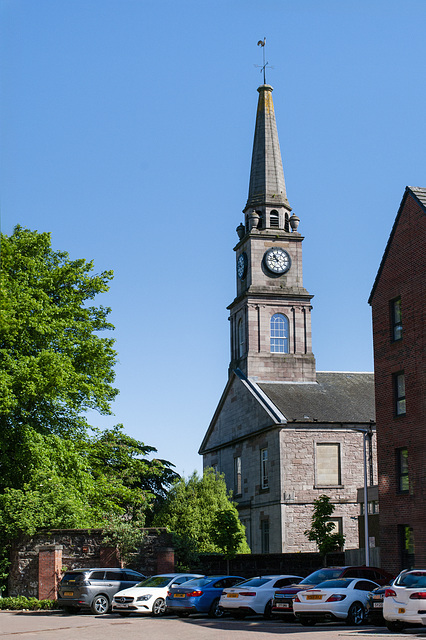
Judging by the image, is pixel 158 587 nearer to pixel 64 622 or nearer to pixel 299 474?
pixel 64 622

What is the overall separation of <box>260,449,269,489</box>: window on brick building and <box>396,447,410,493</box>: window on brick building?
19.6 meters

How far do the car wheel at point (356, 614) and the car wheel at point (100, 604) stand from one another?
988 centimetres

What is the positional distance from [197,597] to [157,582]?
2.21 m

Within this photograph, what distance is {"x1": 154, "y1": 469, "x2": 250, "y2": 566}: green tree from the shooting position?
4441 centimetres

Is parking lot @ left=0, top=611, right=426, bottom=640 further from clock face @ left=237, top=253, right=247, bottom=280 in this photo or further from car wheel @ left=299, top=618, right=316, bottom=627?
clock face @ left=237, top=253, right=247, bottom=280

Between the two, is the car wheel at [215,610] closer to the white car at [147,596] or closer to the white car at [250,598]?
the white car at [250,598]

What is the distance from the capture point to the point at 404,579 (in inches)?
809

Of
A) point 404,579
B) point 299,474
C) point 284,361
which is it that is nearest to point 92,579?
point 404,579

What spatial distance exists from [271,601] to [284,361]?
107 ft

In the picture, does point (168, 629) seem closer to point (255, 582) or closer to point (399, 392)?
point (255, 582)

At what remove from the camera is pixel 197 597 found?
87.7 feet

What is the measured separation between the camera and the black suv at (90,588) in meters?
29.0

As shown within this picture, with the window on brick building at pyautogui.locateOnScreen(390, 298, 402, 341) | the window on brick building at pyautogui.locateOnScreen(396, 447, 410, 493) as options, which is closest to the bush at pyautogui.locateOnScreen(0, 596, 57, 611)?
the window on brick building at pyautogui.locateOnScreen(396, 447, 410, 493)

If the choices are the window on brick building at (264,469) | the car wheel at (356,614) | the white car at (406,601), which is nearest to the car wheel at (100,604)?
the car wheel at (356,614)
